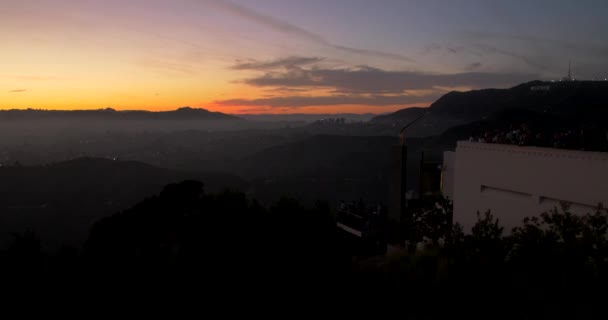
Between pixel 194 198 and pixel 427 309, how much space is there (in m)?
12.8

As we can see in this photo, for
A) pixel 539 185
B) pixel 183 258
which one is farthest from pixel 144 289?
pixel 539 185

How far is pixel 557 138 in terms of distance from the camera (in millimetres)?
11938

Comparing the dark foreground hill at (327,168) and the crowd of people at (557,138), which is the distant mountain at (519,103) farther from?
the crowd of people at (557,138)

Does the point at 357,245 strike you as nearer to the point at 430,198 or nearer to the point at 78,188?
the point at 430,198

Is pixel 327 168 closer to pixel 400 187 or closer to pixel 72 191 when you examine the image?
pixel 72 191

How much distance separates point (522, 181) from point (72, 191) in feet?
287

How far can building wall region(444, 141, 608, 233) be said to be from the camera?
10.6 metres

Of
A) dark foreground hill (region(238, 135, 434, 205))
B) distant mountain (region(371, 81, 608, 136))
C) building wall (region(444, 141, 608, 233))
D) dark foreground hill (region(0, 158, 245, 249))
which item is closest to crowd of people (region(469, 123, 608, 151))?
building wall (region(444, 141, 608, 233))

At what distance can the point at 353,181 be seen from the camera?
92.8 metres

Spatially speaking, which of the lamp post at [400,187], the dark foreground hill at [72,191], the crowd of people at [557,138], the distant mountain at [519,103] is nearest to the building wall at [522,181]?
the crowd of people at [557,138]

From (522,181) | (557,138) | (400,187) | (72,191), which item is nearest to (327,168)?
(72,191)

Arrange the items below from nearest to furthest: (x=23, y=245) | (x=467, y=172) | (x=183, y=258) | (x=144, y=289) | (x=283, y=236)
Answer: (x=144, y=289)
(x=183, y=258)
(x=283, y=236)
(x=23, y=245)
(x=467, y=172)

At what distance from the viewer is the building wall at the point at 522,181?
1056 cm

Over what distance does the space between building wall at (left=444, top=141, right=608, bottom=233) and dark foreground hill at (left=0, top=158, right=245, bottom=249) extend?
5537cm
